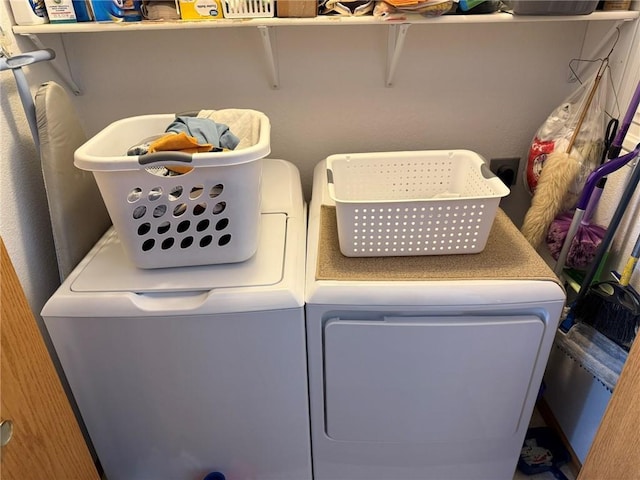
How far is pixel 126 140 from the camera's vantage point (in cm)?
123

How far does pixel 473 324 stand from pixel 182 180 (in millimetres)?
736

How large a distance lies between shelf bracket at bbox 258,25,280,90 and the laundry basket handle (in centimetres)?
54

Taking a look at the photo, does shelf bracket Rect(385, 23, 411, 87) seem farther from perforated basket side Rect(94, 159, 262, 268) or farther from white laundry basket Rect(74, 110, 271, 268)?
perforated basket side Rect(94, 159, 262, 268)

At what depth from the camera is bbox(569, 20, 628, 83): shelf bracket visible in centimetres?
133

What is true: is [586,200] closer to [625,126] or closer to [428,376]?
[625,126]

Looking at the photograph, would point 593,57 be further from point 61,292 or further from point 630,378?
point 61,292

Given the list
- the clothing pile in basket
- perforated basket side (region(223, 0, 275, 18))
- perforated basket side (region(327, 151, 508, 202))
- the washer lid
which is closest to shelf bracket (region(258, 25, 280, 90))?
perforated basket side (region(223, 0, 275, 18))

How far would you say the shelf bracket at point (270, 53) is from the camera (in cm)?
132

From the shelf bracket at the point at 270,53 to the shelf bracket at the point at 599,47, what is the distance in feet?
3.25

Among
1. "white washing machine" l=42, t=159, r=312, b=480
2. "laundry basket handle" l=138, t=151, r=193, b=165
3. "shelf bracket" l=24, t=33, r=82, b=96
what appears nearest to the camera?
"laundry basket handle" l=138, t=151, r=193, b=165

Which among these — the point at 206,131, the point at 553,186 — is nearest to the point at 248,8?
the point at 206,131

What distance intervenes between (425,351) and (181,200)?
0.67m

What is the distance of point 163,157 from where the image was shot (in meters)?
0.92

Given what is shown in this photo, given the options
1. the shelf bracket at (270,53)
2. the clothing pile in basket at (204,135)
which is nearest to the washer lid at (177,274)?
the clothing pile in basket at (204,135)
